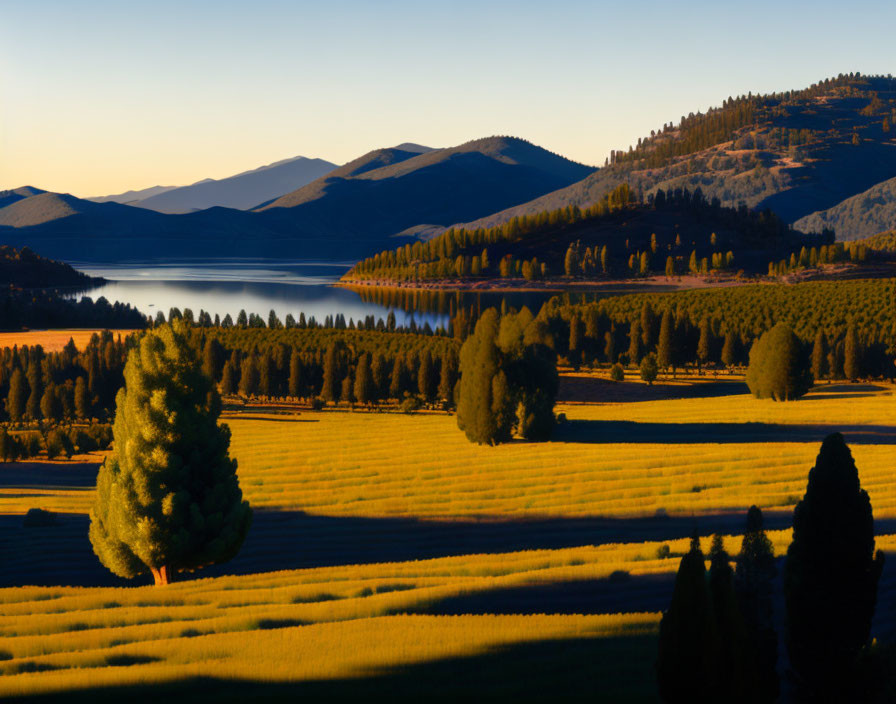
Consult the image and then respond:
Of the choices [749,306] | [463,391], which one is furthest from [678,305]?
[463,391]

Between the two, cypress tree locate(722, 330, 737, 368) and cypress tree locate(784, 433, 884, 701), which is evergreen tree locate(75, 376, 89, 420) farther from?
cypress tree locate(784, 433, 884, 701)

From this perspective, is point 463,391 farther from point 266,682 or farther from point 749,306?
point 749,306

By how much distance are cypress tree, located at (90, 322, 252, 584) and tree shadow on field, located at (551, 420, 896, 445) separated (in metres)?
36.5

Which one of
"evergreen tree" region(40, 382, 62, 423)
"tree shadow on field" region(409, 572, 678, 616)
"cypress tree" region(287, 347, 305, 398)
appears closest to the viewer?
"tree shadow on field" region(409, 572, 678, 616)

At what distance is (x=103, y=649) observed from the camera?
23.5m

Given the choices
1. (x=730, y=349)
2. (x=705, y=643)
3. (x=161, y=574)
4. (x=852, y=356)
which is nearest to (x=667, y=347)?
(x=730, y=349)

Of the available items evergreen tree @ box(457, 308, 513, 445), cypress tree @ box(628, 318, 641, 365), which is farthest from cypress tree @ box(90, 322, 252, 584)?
cypress tree @ box(628, 318, 641, 365)

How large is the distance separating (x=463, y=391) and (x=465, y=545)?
2854 cm

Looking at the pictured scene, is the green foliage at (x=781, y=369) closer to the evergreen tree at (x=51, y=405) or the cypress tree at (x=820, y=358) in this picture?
the cypress tree at (x=820, y=358)

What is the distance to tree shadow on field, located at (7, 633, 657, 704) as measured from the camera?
1928cm

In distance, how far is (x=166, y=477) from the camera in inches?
1286

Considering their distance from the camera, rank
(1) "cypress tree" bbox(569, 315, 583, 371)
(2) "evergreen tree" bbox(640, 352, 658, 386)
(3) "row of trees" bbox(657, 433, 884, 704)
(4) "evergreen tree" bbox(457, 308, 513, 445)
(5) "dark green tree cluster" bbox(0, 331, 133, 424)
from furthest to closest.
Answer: (1) "cypress tree" bbox(569, 315, 583, 371) < (2) "evergreen tree" bbox(640, 352, 658, 386) < (5) "dark green tree cluster" bbox(0, 331, 133, 424) < (4) "evergreen tree" bbox(457, 308, 513, 445) < (3) "row of trees" bbox(657, 433, 884, 704)

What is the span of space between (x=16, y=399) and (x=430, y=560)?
267 feet

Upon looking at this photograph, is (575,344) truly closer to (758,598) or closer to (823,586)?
(823,586)
